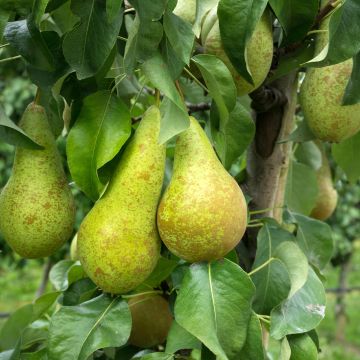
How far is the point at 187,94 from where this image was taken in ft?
4.72

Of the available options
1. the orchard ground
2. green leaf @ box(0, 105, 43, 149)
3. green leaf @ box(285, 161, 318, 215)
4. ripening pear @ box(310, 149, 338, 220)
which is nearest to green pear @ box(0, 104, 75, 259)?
green leaf @ box(0, 105, 43, 149)

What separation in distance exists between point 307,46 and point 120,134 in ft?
1.12

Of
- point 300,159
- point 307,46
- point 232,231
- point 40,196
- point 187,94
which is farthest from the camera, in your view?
point 300,159

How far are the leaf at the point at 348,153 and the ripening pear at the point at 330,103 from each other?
215 millimetres

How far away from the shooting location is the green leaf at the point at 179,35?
82cm

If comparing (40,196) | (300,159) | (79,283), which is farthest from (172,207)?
(300,159)

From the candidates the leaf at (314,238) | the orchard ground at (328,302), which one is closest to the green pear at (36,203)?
the leaf at (314,238)

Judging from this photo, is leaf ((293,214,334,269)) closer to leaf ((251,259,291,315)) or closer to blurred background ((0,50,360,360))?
A: leaf ((251,259,291,315))

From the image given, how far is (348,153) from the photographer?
1.27 metres

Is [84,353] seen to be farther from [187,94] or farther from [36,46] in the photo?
[187,94]

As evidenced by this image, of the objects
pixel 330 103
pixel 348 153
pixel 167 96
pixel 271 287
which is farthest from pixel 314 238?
pixel 167 96

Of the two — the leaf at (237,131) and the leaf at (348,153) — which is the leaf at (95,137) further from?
the leaf at (348,153)

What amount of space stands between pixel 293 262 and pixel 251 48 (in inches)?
13.7

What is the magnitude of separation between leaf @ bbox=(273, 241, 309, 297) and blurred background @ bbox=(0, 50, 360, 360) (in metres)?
0.78
